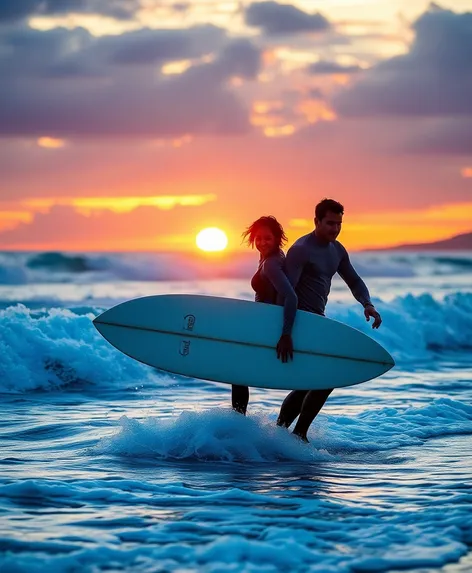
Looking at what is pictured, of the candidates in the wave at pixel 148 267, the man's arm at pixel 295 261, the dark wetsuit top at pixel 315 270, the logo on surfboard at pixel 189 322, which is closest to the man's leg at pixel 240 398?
the logo on surfboard at pixel 189 322

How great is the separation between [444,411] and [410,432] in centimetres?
94

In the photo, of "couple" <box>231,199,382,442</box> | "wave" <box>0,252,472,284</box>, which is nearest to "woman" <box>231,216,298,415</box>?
"couple" <box>231,199,382,442</box>

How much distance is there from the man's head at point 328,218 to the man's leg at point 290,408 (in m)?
1.13

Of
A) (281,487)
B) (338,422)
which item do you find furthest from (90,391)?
(281,487)

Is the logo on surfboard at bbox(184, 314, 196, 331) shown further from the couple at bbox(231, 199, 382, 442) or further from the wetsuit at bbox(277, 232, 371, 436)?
the wetsuit at bbox(277, 232, 371, 436)

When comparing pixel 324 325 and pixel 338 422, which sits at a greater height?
pixel 324 325

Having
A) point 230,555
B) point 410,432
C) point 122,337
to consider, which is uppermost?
point 122,337

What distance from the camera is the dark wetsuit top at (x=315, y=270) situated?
6.31 m

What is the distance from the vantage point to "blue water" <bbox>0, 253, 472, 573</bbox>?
435 centimetres

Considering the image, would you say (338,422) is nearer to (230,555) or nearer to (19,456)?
(19,456)

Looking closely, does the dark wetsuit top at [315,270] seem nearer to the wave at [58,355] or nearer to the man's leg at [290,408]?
the man's leg at [290,408]

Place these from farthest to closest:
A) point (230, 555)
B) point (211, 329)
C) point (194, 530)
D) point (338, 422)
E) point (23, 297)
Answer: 1. point (23, 297)
2. point (338, 422)
3. point (211, 329)
4. point (194, 530)
5. point (230, 555)

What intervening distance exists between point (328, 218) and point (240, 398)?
1.44 meters

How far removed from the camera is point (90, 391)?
10.1 meters
